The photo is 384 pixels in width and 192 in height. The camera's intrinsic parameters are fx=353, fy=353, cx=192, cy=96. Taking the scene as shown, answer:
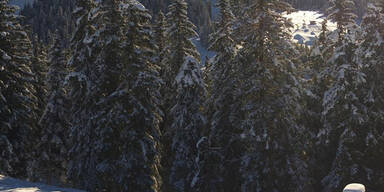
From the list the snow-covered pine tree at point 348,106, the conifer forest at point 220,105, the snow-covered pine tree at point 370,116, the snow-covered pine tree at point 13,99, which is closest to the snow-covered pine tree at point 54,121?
the conifer forest at point 220,105

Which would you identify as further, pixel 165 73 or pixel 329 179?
pixel 165 73

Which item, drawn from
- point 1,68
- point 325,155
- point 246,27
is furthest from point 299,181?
point 1,68

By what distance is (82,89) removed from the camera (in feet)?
75.1

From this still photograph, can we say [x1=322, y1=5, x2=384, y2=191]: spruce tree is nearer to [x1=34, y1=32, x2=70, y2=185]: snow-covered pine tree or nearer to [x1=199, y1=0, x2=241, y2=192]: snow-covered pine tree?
[x1=199, y1=0, x2=241, y2=192]: snow-covered pine tree

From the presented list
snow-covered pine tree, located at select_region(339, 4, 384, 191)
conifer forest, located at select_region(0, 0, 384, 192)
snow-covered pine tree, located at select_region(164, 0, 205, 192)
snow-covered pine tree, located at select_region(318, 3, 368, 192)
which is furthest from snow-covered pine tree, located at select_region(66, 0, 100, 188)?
snow-covered pine tree, located at select_region(339, 4, 384, 191)

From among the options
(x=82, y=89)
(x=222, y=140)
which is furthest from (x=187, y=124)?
(x=82, y=89)

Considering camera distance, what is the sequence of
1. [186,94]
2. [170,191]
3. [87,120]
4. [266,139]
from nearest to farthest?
[266,139], [87,120], [186,94], [170,191]

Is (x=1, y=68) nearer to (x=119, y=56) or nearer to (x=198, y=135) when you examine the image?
(x=119, y=56)

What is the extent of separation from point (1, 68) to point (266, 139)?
16474mm

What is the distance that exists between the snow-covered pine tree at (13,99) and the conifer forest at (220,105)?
0.28ft

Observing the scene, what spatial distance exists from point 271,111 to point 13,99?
1664 centimetres

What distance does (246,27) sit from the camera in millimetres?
20453

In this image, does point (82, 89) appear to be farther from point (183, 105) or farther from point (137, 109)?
point (183, 105)

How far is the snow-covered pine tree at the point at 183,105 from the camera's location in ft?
80.5
